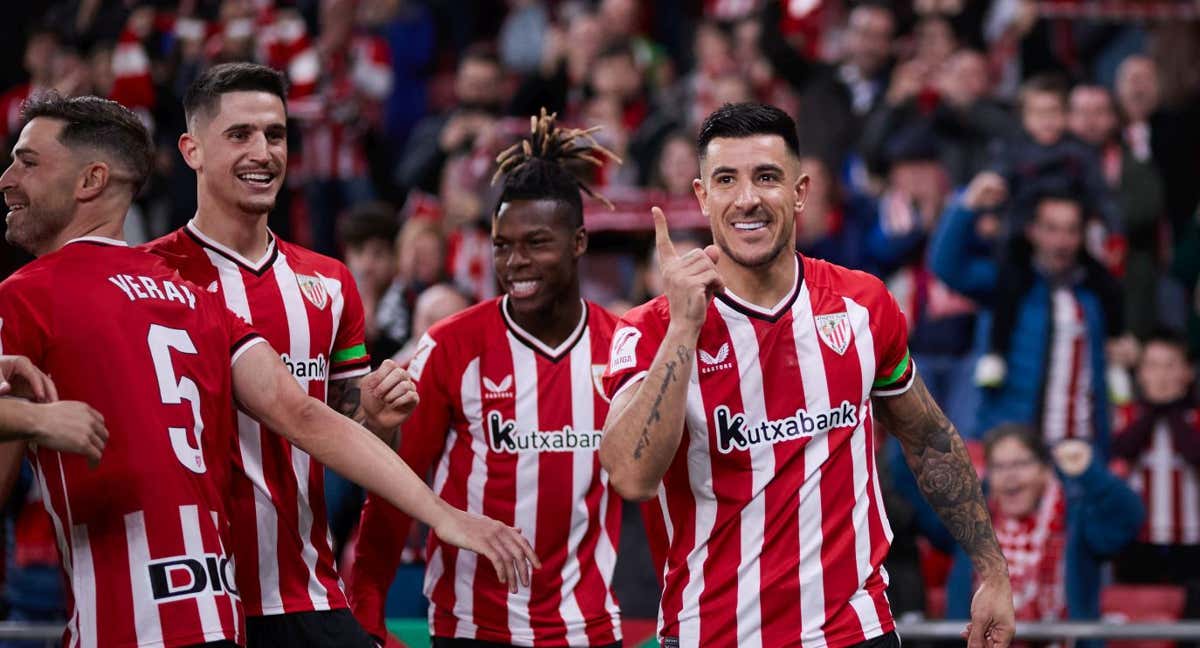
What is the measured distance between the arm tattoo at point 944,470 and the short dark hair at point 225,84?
2350 mm

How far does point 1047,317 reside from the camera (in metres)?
8.97

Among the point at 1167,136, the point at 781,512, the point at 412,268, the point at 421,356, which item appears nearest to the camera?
the point at 781,512

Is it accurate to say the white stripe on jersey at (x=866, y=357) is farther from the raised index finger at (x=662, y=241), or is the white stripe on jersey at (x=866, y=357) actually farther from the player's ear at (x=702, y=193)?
the raised index finger at (x=662, y=241)

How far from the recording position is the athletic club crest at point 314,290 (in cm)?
551

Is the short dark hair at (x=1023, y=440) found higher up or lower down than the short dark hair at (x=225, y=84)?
lower down

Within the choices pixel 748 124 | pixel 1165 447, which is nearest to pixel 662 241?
pixel 748 124

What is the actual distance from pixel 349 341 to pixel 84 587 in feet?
5.25

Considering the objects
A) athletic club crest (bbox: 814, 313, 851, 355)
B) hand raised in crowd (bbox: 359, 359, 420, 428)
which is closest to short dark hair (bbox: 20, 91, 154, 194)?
hand raised in crowd (bbox: 359, 359, 420, 428)

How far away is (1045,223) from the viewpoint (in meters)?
9.00

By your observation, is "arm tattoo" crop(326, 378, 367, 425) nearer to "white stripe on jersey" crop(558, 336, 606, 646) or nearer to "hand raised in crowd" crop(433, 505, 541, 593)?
"white stripe on jersey" crop(558, 336, 606, 646)

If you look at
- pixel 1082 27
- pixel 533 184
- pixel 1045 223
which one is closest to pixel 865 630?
pixel 533 184

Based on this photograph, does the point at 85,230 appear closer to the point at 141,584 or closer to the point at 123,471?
the point at 123,471

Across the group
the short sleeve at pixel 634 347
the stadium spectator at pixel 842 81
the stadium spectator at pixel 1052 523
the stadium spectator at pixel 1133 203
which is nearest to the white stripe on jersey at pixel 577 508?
the short sleeve at pixel 634 347

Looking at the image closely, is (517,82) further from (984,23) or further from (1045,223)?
(1045,223)
